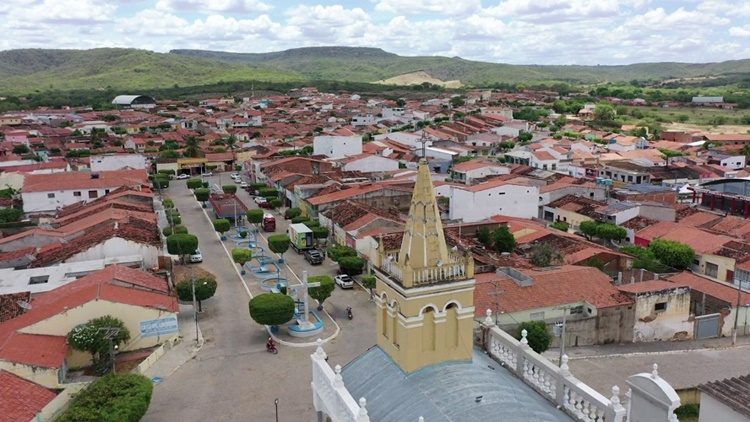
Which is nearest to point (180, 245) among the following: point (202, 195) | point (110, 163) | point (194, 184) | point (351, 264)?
point (351, 264)

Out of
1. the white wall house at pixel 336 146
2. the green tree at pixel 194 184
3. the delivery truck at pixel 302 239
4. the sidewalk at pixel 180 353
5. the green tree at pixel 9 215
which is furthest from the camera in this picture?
the white wall house at pixel 336 146

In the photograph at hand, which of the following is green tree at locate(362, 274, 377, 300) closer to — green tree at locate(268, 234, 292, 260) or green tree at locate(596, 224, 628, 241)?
Result: green tree at locate(268, 234, 292, 260)

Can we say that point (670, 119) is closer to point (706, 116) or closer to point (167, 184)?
point (706, 116)

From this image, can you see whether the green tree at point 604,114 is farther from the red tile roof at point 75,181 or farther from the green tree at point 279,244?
the green tree at point 279,244

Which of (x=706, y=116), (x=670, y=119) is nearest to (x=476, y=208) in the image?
(x=670, y=119)

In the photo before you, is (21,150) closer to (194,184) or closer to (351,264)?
(194,184)

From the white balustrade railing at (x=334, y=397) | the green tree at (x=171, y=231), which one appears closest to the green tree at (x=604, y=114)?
the green tree at (x=171, y=231)
